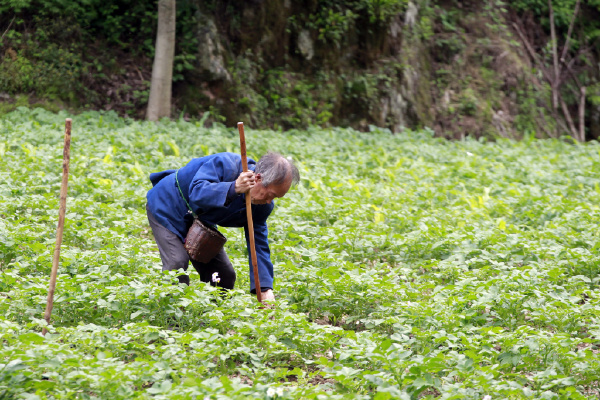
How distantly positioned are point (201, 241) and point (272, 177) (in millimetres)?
718

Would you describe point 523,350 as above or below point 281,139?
below

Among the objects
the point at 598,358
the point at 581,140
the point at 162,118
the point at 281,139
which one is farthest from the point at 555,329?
the point at 581,140

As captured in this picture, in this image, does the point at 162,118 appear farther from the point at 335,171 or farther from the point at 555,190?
the point at 555,190

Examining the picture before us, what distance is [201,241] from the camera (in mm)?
4641

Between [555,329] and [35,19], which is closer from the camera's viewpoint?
[555,329]

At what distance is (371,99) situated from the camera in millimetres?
17062

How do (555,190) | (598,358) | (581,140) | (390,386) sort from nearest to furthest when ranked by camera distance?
(390,386) < (598,358) < (555,190) < (581,140)

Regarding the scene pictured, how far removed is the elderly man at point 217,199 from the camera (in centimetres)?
441

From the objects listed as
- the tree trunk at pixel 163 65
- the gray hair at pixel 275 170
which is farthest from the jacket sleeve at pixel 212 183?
the tree trunk at pixel 163 65

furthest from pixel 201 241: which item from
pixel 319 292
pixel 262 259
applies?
pixel 319 292

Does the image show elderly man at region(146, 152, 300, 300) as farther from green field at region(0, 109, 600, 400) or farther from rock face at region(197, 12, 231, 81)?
rock face at region(197, 12, 231, 81)

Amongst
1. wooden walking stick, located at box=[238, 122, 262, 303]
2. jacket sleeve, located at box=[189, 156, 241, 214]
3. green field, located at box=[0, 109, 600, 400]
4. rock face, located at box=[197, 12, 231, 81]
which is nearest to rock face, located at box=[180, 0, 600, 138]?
rock face, located at box=[197, 12, 231, 81]

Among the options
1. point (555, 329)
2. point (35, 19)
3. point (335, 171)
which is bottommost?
point (555, 329)

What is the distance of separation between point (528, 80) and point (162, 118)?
12262 millimetres
